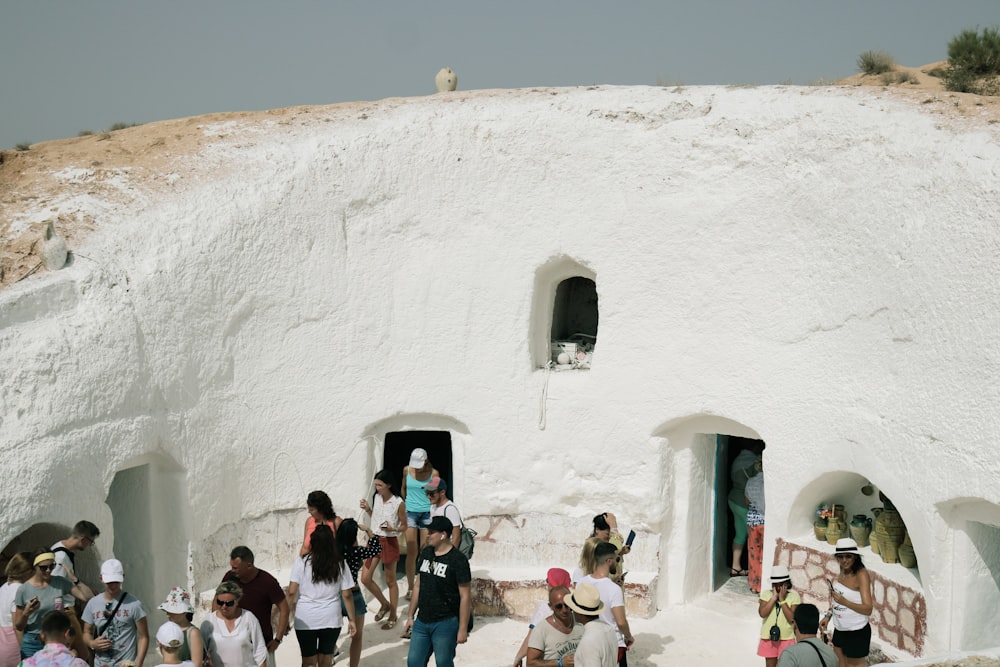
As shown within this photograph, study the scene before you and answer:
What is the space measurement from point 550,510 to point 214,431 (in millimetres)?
3946

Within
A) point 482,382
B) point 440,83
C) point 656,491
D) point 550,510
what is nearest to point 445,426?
point 482,382

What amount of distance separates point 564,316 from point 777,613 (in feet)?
18.7

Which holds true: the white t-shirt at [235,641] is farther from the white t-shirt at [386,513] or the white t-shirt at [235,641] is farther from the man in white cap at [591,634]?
the white t-shirt at [386,513]

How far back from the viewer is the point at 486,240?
39.6 ft

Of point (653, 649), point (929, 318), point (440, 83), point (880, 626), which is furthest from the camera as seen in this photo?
point (440, 83)

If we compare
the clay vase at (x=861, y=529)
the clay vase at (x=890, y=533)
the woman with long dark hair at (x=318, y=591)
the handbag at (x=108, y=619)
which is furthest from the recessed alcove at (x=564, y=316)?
the handbag at (x=108, y=619)

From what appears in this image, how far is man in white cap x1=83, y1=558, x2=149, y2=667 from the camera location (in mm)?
7961

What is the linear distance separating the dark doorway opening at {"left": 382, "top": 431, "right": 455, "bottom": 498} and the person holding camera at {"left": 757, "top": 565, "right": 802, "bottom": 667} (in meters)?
6.09

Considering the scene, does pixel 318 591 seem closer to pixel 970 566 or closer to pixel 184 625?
pixel 184 625

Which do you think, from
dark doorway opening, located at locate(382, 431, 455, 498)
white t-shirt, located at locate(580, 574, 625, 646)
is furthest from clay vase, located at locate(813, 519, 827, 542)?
dark doorway opening, located at locate(382, 431, 455, 498)

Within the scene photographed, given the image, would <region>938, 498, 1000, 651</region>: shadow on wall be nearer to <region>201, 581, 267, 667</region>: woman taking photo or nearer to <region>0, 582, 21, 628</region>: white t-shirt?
<region>201, 581, 267, 667</region>: woman taking photo

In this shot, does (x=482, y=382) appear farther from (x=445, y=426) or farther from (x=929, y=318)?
(x=929, y=318)

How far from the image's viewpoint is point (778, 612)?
870cm

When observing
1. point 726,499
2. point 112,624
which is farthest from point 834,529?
point 112,624
